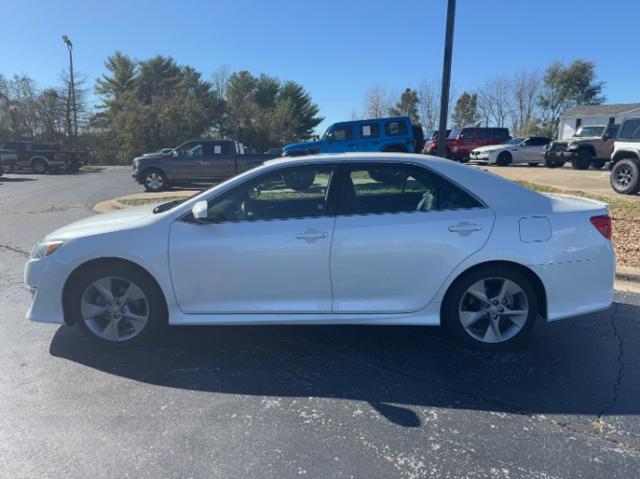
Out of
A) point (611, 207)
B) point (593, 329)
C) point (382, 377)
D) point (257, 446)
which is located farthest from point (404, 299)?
point (611, 207)

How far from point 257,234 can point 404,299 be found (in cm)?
124

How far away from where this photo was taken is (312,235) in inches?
134

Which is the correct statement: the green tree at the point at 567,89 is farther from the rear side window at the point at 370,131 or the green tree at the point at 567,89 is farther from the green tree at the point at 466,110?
the rear side window at the point at 370,131

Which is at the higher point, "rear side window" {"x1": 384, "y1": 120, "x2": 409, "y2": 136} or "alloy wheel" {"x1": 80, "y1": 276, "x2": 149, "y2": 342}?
"rear side window" {"x1": 384, "y1": 120, "x2": 409, "y2": 136}

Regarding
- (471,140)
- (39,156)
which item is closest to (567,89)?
(471,140)

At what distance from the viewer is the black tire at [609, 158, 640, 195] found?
11.6 meters

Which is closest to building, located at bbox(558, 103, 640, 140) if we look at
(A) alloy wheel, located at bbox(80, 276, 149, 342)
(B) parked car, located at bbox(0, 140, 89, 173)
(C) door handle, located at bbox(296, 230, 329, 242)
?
(B) parked car, located at bbox(0, 140, 89, 173)

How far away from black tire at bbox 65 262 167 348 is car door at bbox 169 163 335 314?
0.66ft

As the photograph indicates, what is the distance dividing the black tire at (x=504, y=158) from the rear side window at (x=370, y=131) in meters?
9.68

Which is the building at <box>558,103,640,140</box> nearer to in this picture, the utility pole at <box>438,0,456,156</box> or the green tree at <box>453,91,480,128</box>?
the green tree at <box>453,91,480,128</box>

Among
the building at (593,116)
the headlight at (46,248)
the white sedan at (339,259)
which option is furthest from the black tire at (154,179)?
the building at (593,116)

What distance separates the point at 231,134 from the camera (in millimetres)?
45281

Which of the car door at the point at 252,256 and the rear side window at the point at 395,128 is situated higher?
the rear side window at the point at 395,128

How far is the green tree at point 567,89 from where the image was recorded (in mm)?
56594
